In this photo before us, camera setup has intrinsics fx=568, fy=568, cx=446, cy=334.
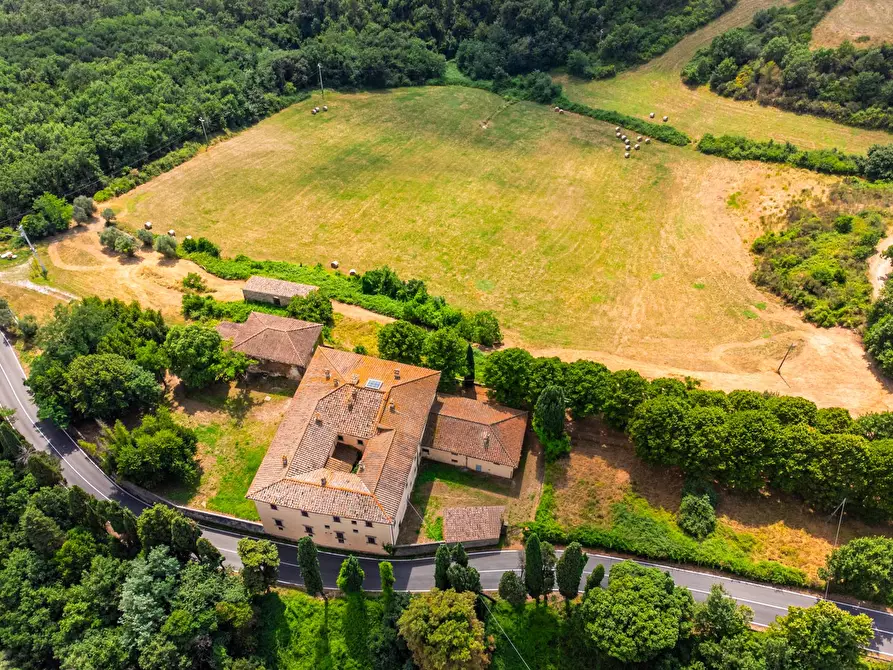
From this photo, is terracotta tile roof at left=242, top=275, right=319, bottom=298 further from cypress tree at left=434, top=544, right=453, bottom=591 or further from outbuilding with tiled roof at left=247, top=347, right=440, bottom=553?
cypress tree at left=434, top=544, right=453, bottom=591

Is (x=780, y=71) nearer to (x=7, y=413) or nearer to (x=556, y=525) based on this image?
(x=556, y=525)

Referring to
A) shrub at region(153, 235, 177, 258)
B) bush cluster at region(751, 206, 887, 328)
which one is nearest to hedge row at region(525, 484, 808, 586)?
bush cluster at region(751, 206, 887, 328)

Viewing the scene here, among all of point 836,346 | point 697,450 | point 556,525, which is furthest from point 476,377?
point 836,346

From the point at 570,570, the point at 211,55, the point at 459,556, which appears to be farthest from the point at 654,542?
the point at 211,55

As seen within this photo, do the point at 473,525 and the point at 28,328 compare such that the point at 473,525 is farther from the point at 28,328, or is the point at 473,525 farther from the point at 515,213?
the point at 515,213

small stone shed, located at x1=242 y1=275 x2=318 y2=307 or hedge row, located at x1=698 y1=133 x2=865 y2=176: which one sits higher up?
hedge row, located at x1=698 y1=133 x2=865 y2=176
